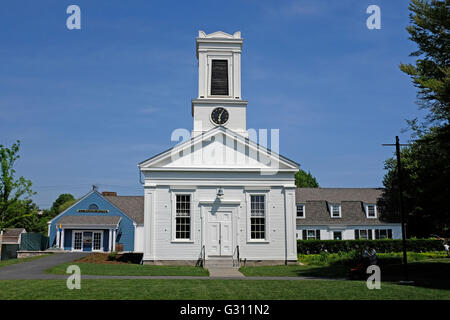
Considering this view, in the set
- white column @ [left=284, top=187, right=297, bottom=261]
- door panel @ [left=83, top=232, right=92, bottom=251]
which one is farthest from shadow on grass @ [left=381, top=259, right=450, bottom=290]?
door panel @ [left=83, top=232, right=92, bottom=251]

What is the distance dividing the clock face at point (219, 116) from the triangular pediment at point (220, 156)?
13.4 feet

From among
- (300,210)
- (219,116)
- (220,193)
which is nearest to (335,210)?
(300,210)

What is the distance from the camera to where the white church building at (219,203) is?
92.4 feet

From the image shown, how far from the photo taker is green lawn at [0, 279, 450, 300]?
13.8 meters

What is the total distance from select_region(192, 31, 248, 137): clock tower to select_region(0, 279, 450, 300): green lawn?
17.3 meters

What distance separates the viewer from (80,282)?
675 inches

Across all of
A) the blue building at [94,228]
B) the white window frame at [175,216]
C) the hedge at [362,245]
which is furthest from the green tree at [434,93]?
the blue building at [94,228]

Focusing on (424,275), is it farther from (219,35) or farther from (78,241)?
(78,241)

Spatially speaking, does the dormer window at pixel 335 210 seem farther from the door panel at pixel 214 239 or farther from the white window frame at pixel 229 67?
the door panel at pixel 214 239

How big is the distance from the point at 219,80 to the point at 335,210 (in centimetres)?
2489

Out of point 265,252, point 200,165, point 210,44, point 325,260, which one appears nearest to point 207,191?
point 200,165

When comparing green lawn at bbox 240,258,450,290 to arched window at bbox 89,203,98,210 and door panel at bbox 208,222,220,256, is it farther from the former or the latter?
arched window at bbox 89,203,98,210
